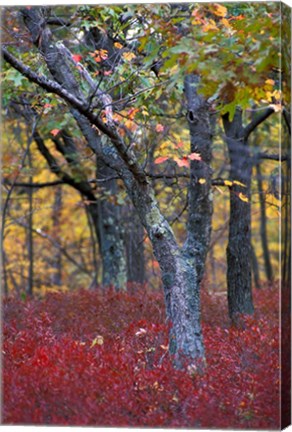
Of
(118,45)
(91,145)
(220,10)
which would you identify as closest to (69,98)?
(220,10)

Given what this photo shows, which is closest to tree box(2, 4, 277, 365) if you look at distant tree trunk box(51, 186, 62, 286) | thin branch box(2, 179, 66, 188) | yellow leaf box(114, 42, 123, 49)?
yellow leaf box(114, 42, 123, 49)

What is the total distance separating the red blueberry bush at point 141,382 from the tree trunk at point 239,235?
1.50 m

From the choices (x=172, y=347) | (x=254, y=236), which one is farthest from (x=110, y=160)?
(x=254, y=236)

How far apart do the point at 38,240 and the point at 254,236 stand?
6.45 meters

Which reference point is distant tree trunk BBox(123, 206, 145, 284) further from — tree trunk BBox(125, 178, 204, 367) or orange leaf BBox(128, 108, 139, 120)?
tree trunk BBox(125, 178, 204, 367)

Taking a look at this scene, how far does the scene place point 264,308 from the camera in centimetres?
926

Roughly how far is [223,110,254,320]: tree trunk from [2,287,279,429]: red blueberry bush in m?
1.50

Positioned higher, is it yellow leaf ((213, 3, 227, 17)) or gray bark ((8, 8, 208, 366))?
yellow leaf ((213, 3, 227, 17))

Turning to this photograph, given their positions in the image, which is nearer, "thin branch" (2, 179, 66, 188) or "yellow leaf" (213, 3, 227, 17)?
"yellow leaf" (213, 3, 227, 17)

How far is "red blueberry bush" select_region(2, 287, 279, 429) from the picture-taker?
5.60 m

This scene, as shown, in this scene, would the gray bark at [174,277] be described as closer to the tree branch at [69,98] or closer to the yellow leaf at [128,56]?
the tree branch at [69,98]

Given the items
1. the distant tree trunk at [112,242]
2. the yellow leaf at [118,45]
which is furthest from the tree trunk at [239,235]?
the distant tree trunk at [112,242]

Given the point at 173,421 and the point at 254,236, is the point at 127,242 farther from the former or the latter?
the point at 254,236

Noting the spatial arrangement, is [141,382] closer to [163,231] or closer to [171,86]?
[163,231]
